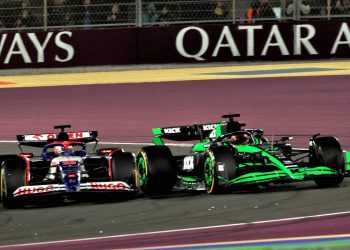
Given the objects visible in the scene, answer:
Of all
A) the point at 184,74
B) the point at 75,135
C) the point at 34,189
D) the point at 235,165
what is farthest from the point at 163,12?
the point at 34,189

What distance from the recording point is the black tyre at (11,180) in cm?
1304

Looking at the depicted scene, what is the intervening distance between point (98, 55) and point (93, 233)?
64.8 ft

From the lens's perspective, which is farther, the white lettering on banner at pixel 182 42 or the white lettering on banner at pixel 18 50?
the white lettering on banner at pixel 182 42

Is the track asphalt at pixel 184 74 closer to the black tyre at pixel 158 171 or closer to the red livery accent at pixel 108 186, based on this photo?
the black tyre at pixel 158 171

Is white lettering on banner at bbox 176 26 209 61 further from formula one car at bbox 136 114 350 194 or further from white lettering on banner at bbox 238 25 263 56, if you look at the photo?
formula one car at bbox 136 114 350 194

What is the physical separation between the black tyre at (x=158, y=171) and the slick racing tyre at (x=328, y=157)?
164cm

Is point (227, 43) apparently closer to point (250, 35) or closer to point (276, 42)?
point (250, 35)

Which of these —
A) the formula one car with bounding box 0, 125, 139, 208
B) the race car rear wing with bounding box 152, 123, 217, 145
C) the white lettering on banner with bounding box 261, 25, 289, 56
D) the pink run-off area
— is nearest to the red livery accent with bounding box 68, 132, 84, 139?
the formula one car with bounding box 0, 125, 139, 208

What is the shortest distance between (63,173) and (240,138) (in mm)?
2240

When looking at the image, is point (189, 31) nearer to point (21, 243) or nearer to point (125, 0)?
point (125, 0)

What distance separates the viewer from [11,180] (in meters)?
13.1

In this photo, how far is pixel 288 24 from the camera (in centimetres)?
3105

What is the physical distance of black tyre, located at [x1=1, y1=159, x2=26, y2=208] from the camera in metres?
13.0

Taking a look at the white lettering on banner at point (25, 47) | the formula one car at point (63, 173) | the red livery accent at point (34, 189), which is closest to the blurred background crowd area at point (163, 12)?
the white lettering on banner at point (25, 47)
